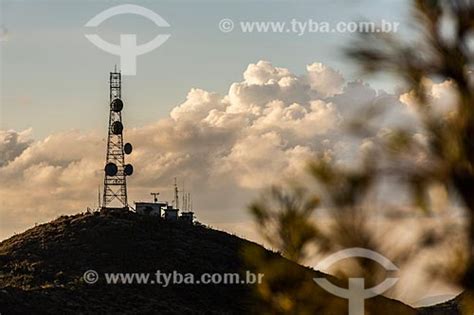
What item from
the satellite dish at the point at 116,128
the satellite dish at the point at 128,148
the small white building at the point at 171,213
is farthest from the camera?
the small white building at the point at 171,213

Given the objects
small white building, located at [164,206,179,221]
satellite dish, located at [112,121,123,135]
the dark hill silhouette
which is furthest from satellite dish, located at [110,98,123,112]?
small white building, located at [164,206,179,221]

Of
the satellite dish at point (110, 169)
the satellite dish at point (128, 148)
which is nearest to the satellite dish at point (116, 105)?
the satellite dish at point (110, 169)

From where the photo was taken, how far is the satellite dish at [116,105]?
69.2 m

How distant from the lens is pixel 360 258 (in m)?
7.14

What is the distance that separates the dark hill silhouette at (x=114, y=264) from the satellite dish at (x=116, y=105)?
9.90 meters

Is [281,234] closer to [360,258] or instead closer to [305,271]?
[305,271]

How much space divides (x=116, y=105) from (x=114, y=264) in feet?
39.0

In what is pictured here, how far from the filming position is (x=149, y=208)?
80.3 m

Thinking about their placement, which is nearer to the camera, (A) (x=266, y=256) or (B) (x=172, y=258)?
(A) (x=266, y=256)

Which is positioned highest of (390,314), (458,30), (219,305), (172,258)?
(172,258)

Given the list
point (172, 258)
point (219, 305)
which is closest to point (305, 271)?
point (219, 305)

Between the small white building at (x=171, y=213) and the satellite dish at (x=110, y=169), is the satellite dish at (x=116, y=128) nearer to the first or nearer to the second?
the satellite dish at (x=110, y=169)

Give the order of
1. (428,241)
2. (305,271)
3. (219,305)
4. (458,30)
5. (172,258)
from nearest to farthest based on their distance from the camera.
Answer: (428,241), (458,30), (305,271), (219,305), (172,258)

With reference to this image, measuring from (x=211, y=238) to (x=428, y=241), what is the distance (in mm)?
71772
